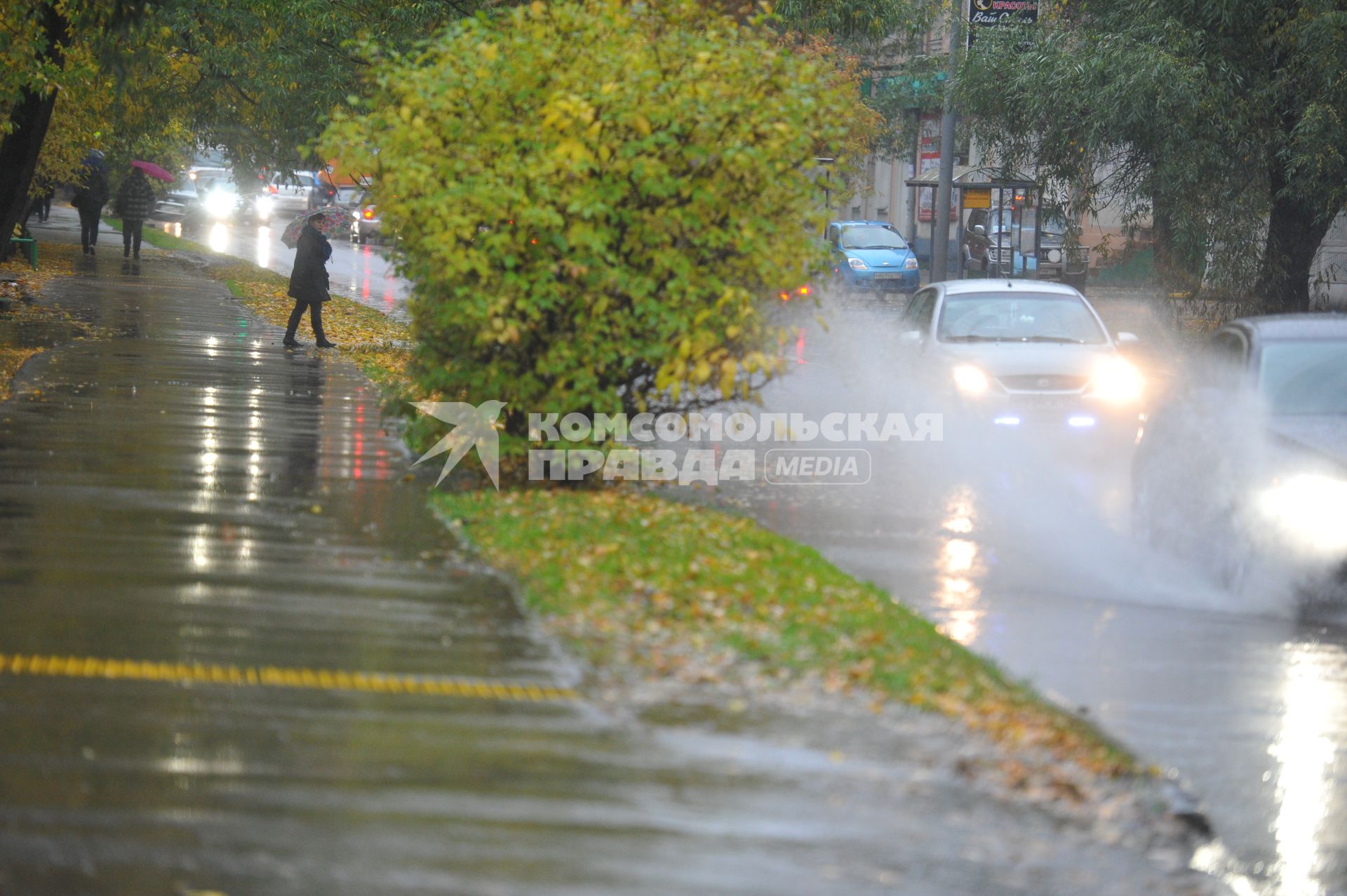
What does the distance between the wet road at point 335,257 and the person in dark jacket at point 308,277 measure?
138 centimetres

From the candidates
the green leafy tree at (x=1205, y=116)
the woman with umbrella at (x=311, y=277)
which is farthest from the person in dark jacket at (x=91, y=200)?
the green leafy tree at (x=1205, y=116)

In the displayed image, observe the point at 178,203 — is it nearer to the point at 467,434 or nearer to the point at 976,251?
the point at 976,251

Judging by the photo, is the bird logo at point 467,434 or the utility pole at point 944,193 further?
the utility pole at point 944,193

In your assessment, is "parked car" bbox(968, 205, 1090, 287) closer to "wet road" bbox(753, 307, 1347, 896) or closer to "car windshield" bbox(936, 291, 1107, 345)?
"car windshield" bbox(936, 291, 1107, 345)

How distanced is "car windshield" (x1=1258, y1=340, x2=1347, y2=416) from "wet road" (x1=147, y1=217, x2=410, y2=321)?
43.5 feet

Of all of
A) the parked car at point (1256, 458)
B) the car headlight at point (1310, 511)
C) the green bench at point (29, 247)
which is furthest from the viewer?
the green bench at point (29, 247)

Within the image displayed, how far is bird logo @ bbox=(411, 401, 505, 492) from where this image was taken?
11.2 meters

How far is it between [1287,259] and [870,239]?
1572 centimetres

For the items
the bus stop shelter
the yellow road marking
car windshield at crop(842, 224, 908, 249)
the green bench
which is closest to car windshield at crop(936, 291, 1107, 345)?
the yellow road marking

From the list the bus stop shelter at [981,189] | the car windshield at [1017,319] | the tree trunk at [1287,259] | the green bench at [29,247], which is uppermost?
the bus stop shelter at [981,189]

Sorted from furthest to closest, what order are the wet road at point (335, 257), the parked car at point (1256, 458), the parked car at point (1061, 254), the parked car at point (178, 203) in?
1. the parked car at point (178, 203)
2. the wet road at point (335, 257)
3. the parked car at point (1061, 254)
4. the parked car at point (1256, 458)

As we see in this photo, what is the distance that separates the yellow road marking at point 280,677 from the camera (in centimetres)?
632

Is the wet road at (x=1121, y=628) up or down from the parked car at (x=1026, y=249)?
down

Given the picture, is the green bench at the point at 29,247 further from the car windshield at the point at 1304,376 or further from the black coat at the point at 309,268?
the car windshield at the point at 1304,376
